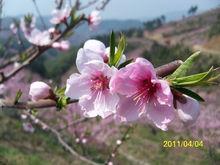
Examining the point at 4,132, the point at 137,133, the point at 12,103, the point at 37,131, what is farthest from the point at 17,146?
the point at 12,103

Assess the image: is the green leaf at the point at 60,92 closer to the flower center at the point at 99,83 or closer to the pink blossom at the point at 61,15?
the flower center at the point at 99,83

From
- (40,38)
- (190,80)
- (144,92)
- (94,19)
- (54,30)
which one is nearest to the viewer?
(190,80)

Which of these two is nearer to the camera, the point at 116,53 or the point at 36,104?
the point at 116,53

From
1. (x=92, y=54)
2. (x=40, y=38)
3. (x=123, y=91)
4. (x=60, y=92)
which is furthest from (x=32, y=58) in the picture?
(x=123, y=91)

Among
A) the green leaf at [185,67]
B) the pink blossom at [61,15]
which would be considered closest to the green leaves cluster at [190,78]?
the green leaf at [185,67]

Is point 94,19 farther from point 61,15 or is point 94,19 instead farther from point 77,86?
point 77,86
